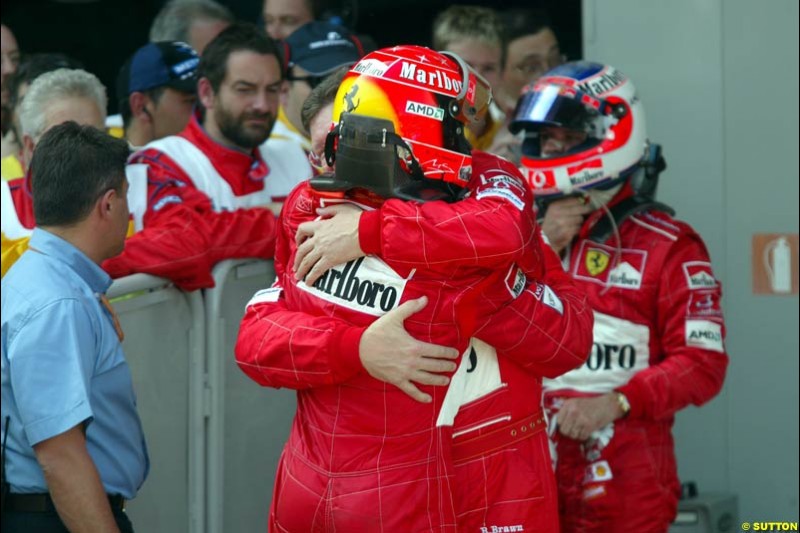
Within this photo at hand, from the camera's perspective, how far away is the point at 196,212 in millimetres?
4492

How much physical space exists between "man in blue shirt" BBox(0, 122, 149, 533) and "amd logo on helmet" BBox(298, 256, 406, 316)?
75 centimetres

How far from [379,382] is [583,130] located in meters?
1.63

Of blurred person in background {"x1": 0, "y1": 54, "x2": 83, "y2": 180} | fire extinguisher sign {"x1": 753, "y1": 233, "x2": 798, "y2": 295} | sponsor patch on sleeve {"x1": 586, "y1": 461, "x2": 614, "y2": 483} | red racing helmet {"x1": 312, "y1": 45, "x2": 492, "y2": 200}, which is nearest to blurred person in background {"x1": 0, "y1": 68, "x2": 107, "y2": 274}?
blurred person in background {"x1": 0, "y1": 54, "x2": 83, "y2": 180}

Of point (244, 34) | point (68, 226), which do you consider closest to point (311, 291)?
point (68, 226)

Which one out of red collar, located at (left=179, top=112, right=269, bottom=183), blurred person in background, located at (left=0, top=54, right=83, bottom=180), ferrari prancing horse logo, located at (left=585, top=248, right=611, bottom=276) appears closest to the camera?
ferrari prancing horse logo, located at (left=585, top=248, right=611, bottom=276)

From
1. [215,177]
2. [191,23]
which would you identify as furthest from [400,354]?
[191,23]

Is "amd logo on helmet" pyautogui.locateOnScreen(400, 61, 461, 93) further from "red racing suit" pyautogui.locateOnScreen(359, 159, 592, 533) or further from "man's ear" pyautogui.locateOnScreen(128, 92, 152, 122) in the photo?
"man's ear" pyautogui.locateOnScreen(128, 92, 152, 122)

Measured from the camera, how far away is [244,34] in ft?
17.1

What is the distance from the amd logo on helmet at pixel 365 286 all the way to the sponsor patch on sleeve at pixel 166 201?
5.63 feet

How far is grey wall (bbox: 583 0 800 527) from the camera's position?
5219 millimetres

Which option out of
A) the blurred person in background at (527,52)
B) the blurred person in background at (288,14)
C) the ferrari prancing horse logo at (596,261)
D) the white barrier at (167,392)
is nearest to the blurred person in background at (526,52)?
the blurred person in background at (527,52)

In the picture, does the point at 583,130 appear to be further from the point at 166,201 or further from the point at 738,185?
the point at 166,201

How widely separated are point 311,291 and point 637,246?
4.80 feet

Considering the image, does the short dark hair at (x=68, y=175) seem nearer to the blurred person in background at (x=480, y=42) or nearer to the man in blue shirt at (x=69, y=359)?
the man in blue shirt at (x=69, y=359)
